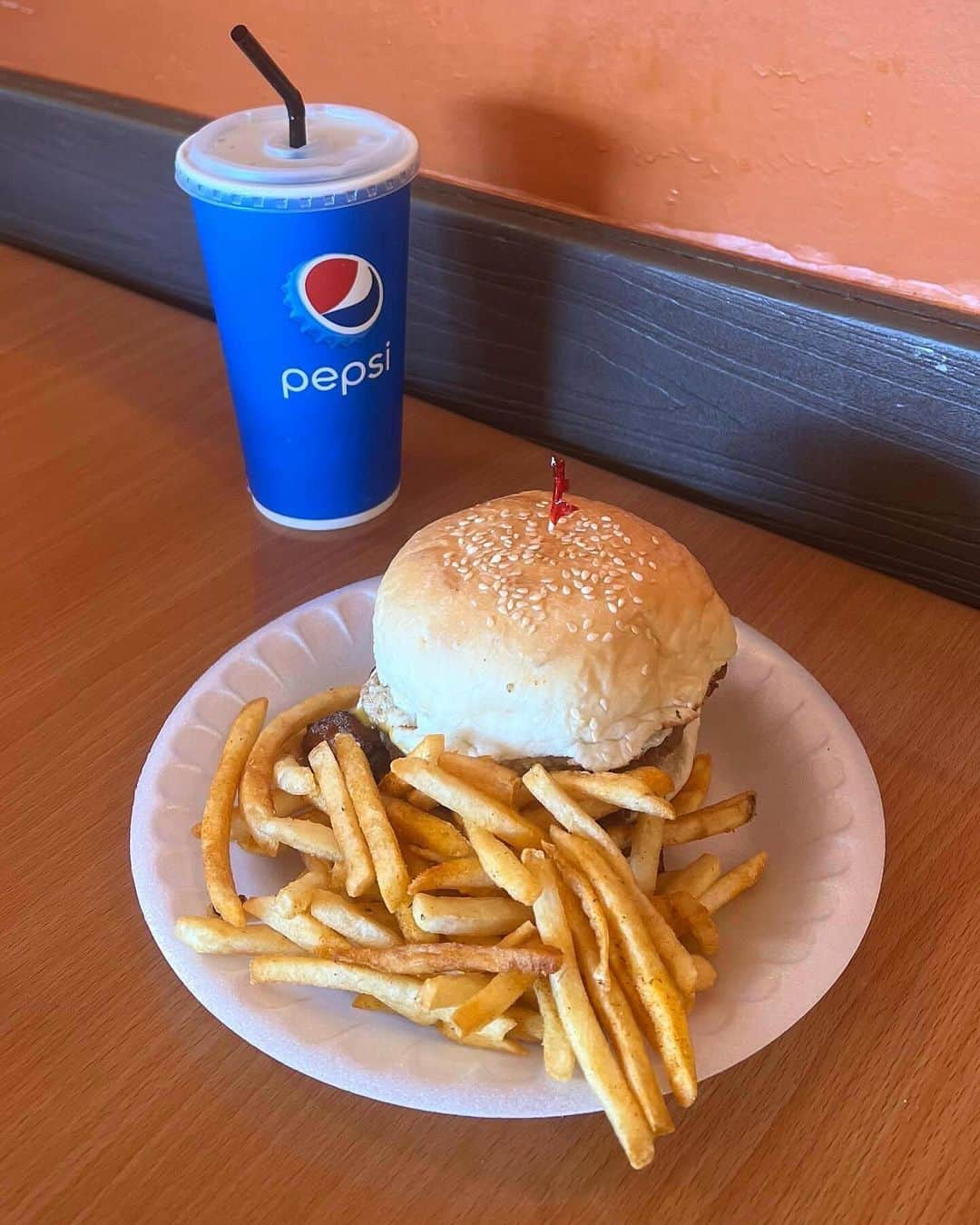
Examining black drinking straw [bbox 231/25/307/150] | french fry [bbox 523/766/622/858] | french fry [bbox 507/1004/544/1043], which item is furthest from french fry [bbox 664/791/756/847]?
black drinking straw [bbox 231/25/307/150]

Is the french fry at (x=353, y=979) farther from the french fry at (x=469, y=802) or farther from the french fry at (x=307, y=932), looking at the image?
the french fry at (x=469, y=802)

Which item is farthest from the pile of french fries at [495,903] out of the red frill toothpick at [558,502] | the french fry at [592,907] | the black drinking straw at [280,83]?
the black drinking straw at [280,83]

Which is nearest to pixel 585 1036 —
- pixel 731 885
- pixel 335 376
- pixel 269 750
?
pixel 731 885

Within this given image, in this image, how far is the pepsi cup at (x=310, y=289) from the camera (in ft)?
4.66

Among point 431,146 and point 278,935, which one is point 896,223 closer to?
point 431,146

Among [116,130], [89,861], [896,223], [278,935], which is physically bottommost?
[89,861]

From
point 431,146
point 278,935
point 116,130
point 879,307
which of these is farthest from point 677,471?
point 116,130

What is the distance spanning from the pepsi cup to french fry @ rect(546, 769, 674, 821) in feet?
2.50

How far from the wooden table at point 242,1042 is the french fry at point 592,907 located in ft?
0.53

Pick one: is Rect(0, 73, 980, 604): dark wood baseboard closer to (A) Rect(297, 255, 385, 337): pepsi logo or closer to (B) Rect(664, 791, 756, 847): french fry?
(A) Rect(297, 255, 385, 337): pepsi logo

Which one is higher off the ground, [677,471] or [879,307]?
[879,307]

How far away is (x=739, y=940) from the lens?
3.57 feet

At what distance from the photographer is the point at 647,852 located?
108cm

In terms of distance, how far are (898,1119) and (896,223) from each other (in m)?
1.06
